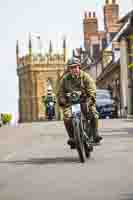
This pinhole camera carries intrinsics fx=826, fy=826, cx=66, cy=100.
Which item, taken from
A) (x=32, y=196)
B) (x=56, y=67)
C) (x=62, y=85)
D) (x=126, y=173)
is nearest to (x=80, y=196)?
(x=32, y=196)

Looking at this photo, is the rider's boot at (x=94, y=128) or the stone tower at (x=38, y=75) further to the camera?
the stone tower at (x=38, y=75)

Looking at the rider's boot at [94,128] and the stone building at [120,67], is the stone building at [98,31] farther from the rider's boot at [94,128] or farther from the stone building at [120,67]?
the rider's boot at [94,128]

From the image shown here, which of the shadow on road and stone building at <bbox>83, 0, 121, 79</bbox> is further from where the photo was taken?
stone building at <bbox>83, 0, 121, 79</bbox>

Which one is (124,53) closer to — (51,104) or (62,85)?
(51,104)

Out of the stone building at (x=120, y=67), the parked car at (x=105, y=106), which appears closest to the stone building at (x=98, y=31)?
the stone building at (x=120, y=67)

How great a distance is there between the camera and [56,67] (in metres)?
185

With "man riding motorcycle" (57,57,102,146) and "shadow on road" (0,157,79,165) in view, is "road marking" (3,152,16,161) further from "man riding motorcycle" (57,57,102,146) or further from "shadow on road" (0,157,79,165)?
"man riding motorcycle" (57,57,102,146)

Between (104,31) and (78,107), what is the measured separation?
91199mm

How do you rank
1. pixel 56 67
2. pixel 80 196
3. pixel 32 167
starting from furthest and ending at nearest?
1. pixel 56 67
2. pixel 32 167
3. pixel 80 196

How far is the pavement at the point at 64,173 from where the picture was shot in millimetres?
9656

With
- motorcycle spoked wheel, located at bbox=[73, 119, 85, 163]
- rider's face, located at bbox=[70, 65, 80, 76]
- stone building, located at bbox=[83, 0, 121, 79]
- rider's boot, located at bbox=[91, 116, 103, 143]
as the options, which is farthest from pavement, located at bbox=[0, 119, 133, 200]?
stone building, located at bbox=[83, 0, 121, 79]

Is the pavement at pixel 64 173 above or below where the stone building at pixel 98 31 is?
below

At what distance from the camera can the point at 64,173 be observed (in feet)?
40.2

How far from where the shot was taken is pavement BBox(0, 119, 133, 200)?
9.66 metres
